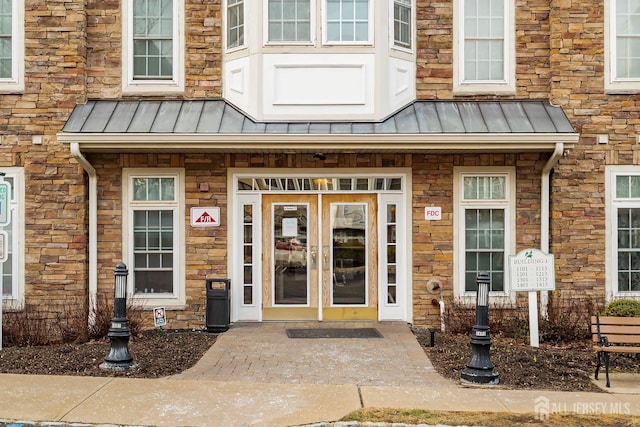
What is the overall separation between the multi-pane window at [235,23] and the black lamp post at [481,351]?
574 centimetres

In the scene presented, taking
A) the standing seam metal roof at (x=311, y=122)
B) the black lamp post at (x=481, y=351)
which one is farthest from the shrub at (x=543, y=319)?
the standing seam metal roof at (x=311, y=122)

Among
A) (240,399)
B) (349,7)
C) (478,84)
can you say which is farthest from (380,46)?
(240,399)

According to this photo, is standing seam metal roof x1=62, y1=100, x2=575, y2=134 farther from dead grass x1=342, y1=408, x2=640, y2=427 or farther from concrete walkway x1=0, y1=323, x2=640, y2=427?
dead grass x1=342, y1=408, x2=640, y2=427

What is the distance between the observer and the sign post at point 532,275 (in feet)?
29.8

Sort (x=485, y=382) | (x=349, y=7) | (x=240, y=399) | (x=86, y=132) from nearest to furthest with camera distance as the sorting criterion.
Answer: (x=240, y=399) → (x=485, y=382) → (x=86, y=132) → (x=349, y=7)

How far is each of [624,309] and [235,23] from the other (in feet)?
24.3

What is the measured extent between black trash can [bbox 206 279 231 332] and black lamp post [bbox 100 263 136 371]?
99.3 inches

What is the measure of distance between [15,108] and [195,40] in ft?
10.2

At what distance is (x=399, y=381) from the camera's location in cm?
732

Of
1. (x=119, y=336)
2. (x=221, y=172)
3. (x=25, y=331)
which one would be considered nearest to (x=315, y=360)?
(x=119, y=336)

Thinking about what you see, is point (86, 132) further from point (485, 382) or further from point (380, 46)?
point (485, 382)

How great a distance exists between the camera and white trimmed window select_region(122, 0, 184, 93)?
423 inches

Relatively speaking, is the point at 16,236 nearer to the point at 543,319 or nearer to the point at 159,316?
the point at 159,316

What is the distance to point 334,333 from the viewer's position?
9.94 meters
